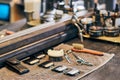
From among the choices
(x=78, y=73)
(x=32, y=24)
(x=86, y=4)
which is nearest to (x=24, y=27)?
(x=32, y=24)

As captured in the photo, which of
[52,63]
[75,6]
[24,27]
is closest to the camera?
[52,63]

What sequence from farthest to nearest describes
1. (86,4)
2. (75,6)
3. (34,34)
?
(86,4) → (75,6) → (34,34)

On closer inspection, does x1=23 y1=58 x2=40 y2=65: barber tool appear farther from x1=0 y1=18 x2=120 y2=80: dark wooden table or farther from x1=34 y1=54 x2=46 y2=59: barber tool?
x1=0 y1=18 x2=120 y2=80: dark wooden table

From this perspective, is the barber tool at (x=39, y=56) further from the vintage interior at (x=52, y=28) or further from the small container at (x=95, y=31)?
the small container at (x=95, y=31)

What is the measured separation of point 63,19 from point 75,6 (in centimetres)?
23

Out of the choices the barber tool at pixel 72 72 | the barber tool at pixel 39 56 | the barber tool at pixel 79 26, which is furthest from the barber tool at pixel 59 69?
the barber tool at pixel 79 26

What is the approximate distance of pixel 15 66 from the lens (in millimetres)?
1019

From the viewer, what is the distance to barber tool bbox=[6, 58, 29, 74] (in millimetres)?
992

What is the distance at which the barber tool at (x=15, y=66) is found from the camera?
0.99 m

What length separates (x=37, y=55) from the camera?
3.85 feet

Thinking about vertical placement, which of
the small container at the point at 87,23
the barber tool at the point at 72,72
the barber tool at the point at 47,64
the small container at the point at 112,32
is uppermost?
the small container at the point at 87,23

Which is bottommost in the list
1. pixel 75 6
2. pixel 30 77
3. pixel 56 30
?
pixel 30 77

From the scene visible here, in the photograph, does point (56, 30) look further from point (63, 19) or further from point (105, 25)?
point (105, 25)

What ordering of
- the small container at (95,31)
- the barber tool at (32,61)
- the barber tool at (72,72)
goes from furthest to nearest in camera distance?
the small container at (95,31) → the barber tool at (32,61) → the barber tool at (72,72)
